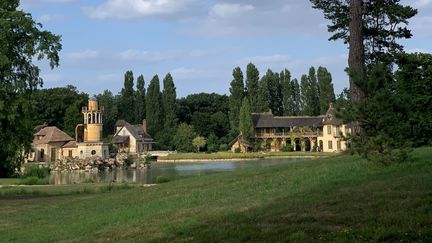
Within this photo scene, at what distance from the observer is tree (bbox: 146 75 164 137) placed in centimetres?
8388

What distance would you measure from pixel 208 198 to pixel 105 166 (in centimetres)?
4937

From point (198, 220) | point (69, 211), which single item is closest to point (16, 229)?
point (69, 211)

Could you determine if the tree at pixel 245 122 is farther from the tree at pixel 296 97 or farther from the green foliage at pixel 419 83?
the green foliage at pixel 419 83

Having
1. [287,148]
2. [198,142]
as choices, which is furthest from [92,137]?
[287,148]

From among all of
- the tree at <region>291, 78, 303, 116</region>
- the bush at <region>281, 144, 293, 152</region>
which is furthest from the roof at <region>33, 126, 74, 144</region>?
the tree at <region>291, 78, 303, 116</region>

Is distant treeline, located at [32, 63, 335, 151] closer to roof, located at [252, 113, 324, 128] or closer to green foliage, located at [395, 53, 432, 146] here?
roof, located at [252, 113, 324, 128]

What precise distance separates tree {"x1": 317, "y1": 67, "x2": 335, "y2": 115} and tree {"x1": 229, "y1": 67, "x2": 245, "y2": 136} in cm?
1297

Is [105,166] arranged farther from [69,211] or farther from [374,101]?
[374,101]

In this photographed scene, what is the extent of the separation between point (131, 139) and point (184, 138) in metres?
9.34

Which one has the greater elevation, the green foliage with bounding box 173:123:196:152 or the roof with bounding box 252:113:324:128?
the roof with bounding box 252:113:324:128

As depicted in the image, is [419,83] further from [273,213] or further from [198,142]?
[198,142]

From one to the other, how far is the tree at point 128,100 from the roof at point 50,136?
61.0 feet

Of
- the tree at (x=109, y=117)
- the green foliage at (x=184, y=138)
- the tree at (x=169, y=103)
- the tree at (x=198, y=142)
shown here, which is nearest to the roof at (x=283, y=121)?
the tree at (x=198, y=142)

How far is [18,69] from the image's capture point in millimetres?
18625
